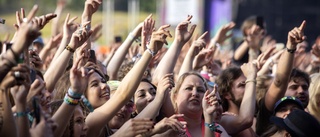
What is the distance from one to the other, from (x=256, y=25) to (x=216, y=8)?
1617cm

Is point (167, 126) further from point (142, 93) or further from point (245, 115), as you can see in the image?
point (245, 115)

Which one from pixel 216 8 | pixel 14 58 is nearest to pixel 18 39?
pixel 14 58

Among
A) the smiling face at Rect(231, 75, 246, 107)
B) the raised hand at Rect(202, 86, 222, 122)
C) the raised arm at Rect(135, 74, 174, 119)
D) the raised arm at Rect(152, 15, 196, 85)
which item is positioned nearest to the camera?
the raised arm at Rect(135, 74, 174, 119)

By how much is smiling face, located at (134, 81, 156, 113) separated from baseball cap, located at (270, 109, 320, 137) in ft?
A: 4.31

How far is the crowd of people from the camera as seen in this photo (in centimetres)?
485

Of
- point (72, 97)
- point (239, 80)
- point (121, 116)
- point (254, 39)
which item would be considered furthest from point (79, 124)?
point (254, 39)

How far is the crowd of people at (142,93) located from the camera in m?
4.85

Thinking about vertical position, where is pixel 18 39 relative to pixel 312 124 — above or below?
above

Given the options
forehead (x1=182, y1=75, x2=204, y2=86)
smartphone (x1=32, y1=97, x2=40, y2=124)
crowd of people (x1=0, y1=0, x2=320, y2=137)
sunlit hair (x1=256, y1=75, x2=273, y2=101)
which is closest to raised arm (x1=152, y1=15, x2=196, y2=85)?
crowd of people (x1=0, y1=0, x2=320, y2=137)

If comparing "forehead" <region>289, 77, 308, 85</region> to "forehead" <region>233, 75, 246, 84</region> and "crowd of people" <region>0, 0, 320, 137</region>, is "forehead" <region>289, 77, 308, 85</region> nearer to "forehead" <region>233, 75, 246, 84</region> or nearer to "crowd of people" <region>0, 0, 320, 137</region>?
"crowd of people" <region>0, 0, 320, 137</region>

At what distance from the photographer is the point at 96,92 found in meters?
6.21

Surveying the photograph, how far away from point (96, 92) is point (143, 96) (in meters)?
0.70

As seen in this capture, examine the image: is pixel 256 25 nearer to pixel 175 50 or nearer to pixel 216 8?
pixel 175 50

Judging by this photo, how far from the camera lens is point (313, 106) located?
26.9 feet
